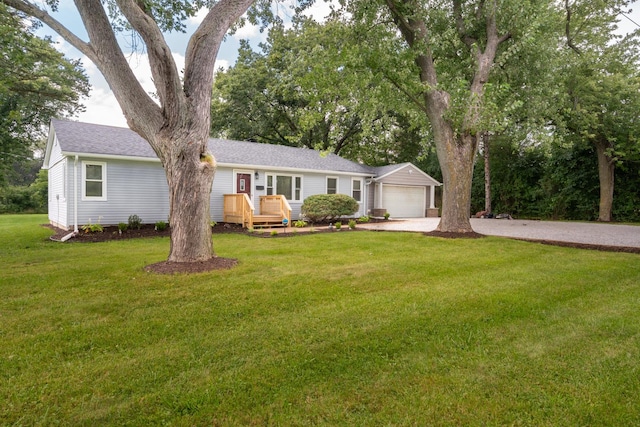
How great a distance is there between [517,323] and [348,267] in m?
2.81

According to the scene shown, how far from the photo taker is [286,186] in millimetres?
15086

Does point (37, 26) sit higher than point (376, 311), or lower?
higher

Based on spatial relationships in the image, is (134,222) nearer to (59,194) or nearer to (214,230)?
(214,230)

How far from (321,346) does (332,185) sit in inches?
556

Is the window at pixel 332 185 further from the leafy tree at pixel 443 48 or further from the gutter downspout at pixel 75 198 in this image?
the gutter downspout at pixel 75 198

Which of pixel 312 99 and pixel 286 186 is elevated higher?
pixel 312 99

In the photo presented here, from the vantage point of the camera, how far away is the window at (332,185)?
54.3ft

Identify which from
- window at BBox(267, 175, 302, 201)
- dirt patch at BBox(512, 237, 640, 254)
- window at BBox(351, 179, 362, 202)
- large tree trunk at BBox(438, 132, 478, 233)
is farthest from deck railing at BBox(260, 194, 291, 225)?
dirt patch at BBox(512, 237, 640, 254)

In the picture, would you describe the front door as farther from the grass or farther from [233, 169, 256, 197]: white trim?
the grass

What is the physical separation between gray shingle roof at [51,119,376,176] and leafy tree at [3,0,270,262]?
540cm

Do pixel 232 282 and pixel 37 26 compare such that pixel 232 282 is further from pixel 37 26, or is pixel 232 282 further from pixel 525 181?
pixel 525 181

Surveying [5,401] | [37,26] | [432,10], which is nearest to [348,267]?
[5,401]

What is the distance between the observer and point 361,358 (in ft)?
8.71

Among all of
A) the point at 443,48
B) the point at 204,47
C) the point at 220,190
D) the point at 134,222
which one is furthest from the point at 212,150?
the point at 443,48
